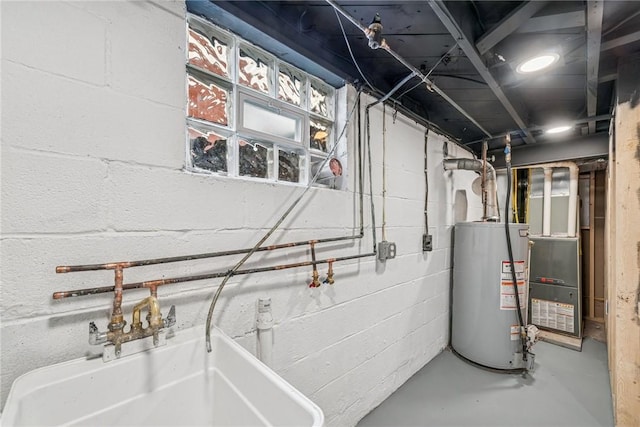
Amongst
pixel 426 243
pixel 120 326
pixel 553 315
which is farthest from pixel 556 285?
pixel 120 326

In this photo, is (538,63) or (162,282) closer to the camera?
(162,282)

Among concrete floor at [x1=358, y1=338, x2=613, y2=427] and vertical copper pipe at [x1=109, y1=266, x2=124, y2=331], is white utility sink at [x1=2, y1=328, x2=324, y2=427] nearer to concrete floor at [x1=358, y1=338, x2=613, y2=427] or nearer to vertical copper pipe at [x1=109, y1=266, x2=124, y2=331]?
vertical copper pipe at [x1=109, y1=266, x2=124, y2=331]

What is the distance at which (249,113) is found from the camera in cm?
120

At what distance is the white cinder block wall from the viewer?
680 millimetres

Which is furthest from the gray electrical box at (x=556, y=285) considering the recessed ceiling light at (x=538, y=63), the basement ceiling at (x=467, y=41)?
the recessed ceiling light at (x=538, y=63)

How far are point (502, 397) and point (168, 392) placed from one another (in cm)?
213

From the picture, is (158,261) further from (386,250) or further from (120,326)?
(386,250)

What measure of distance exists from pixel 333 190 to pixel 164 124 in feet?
2.67

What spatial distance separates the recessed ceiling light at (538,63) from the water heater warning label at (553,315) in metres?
2.36

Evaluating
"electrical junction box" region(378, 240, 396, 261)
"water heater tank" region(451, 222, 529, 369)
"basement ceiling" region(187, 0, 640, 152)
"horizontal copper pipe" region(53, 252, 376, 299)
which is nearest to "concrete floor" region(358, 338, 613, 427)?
"water heater tank" region(451, 222, 529, 369)

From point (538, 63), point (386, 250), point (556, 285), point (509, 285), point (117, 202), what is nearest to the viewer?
point (117, 202)

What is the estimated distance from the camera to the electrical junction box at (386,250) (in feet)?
5.64

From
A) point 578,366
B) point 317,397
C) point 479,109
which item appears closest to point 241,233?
point 317,397

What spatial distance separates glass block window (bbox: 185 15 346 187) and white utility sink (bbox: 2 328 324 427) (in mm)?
646
